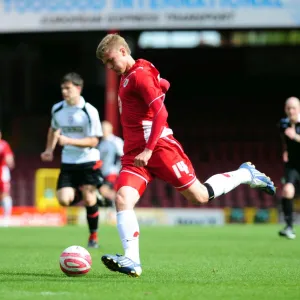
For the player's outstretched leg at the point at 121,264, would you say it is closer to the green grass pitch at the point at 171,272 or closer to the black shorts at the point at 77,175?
the green grass pitch at the point at 171,272

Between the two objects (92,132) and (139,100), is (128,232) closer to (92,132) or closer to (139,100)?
(139,100)

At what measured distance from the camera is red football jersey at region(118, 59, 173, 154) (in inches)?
277

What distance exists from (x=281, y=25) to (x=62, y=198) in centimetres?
1081

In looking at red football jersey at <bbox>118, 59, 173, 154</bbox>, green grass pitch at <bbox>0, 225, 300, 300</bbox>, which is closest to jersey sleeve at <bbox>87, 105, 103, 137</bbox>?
green grass pitch at <bbox>0, 225, 300, 300</bbox>

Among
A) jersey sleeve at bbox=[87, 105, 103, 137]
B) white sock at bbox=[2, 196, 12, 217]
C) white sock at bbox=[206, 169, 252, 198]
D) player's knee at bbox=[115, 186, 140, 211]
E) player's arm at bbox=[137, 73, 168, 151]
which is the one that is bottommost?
player's knee at bbox=[115, 186, 140, 211]

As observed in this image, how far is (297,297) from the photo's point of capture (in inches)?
235

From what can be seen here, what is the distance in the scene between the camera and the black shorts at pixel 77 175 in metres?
10.8

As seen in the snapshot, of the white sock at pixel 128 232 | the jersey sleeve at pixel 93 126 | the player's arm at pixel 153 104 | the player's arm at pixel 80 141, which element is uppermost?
the jersey sleeve at pixel 93 126

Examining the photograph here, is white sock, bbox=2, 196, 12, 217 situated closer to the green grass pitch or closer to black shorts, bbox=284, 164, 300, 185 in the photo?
the green grass pitch

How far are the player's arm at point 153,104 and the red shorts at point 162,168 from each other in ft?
0.94

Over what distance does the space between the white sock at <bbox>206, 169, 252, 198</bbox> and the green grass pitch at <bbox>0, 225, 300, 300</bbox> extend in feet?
2.45

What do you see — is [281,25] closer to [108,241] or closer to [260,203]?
[260,203]

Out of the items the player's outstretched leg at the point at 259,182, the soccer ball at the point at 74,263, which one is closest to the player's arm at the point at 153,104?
the soccer ball at the point at 74,263

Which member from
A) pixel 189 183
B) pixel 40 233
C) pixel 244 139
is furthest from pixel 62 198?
pixel 244 139
